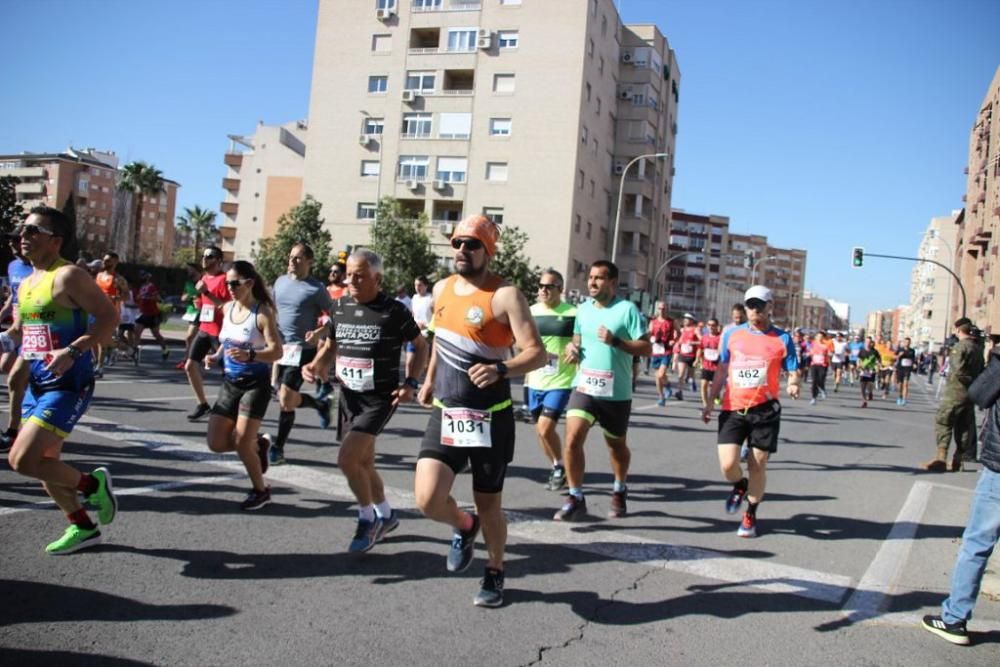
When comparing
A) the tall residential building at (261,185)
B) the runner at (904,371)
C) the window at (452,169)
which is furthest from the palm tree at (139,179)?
the runner at (904,371)

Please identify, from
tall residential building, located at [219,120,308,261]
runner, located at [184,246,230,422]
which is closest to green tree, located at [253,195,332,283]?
tall residential building, located at [219,120,308,261]

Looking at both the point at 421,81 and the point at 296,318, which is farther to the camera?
the point at 421,81

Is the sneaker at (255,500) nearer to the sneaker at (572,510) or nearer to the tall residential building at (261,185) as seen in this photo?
the sneaker at (572,510)

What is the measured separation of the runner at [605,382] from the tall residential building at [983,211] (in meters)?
46.5

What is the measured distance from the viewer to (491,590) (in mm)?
4258

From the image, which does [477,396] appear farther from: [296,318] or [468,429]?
[296,318]

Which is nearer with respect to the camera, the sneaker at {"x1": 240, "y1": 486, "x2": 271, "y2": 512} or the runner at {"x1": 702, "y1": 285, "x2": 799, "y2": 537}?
the sneaker at {"x1": 240, "y1": 486, "x2": 271, "y2": 512}

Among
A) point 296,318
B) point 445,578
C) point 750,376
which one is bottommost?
point 445,578

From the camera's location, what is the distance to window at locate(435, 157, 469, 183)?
2053 inches

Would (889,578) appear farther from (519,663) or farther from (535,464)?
(535,464)

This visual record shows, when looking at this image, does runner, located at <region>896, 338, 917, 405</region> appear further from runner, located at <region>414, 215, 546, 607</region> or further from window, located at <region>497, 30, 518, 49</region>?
window, located at <region>497, 30, 518, 49</region>

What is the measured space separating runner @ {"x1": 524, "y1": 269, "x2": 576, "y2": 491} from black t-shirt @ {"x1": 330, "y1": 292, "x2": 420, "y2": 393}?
2212mm

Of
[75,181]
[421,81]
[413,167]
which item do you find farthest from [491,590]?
[75,181]

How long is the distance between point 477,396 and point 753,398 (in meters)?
3.07
